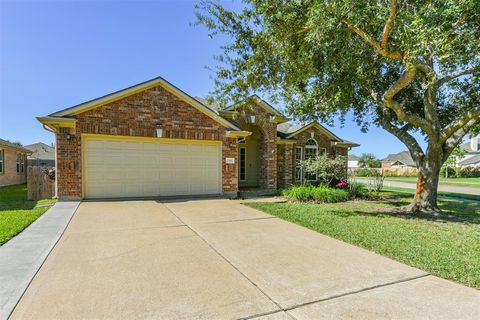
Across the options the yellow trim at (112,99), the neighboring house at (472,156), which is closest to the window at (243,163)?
the yellow trim at (112,99)

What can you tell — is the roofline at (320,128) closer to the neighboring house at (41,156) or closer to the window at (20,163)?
the window at (20,163)

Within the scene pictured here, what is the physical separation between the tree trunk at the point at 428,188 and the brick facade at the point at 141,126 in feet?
24.2

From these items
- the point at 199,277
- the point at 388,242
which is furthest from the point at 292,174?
the point at 199,277

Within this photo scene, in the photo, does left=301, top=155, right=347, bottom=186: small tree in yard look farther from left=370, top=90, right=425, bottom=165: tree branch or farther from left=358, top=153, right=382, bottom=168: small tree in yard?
left=370, top=90, right=425, bottom=165: tree branch

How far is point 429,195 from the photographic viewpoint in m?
8.98

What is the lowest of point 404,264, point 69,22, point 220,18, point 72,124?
point 404,264

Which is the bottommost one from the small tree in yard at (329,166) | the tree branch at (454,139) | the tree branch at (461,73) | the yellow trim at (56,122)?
the small tree in yard at (329,166)

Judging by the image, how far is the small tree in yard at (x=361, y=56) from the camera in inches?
218

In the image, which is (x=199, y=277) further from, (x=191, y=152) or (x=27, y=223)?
(x=191, y=152)

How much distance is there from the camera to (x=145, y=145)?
10.6m

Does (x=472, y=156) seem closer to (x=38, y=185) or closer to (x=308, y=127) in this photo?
(x=308, y=127)

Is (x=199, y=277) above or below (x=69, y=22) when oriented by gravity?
below

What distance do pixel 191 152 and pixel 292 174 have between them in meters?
6.77

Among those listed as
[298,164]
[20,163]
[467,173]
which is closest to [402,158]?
[467,173]
